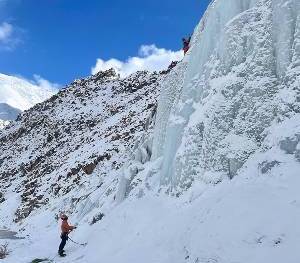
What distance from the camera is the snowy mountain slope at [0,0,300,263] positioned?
12.9m

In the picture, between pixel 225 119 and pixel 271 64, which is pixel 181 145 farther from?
pixel 271 64

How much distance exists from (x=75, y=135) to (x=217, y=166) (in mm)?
39900

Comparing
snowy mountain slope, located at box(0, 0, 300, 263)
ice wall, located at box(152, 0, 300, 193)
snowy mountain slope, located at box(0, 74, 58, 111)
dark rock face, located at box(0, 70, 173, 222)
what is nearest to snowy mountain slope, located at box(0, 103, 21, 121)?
snowy mountain slope, located at box(0, 74, 58, 111)

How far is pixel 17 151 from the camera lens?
60.2 meters

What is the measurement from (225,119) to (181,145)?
87.2 inches

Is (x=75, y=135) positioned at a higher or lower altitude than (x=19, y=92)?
lower

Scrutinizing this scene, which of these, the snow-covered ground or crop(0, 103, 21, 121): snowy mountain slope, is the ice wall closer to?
the snow-covered ground

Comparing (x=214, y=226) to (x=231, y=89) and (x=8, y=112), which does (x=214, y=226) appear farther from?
(x=8, y=112)

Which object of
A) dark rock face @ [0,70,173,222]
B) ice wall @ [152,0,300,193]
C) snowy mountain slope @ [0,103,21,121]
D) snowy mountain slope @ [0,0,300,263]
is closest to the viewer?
snowy mountain slope @ [0,0,300,263]

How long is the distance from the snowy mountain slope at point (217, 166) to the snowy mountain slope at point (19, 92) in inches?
5836

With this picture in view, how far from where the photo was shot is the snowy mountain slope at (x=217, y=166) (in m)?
12.9

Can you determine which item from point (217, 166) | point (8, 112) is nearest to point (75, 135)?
point (217, 166)

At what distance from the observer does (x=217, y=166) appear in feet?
52.5

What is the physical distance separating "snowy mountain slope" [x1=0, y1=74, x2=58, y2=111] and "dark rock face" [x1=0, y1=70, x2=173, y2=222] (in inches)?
3881
